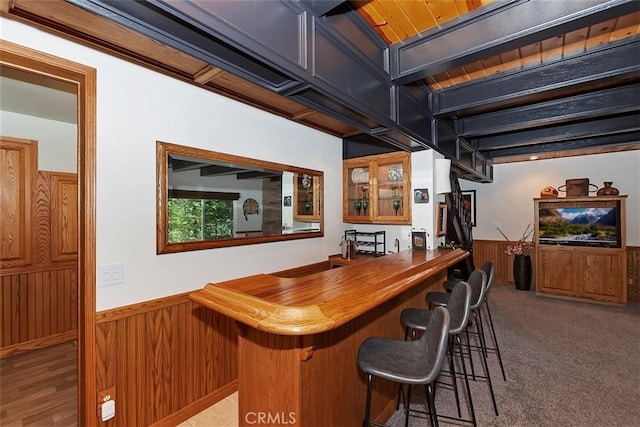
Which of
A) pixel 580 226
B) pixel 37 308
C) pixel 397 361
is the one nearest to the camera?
pixel 397 361

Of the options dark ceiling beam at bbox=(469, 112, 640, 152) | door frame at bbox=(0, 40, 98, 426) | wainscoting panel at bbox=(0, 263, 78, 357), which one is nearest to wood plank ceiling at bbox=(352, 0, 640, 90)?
door frame at bbox=(0, 40, 98, 426)

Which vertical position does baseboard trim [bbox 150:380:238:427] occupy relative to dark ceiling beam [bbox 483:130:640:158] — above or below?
below

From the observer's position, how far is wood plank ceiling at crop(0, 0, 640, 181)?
55.5 inches

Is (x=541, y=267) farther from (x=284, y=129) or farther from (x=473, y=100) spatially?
→ (x=284, y=129)

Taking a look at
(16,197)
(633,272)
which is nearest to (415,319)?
(16,197)

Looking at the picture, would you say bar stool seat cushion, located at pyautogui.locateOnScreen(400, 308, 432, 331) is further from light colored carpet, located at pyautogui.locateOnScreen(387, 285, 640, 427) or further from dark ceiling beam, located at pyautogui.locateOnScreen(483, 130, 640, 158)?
dark ceiling beam, located at pyautogui.locateOnScreen(483, 130, 640, 158)

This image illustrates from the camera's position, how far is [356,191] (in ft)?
12.4

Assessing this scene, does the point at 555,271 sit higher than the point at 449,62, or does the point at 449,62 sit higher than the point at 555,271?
the point at 449,62

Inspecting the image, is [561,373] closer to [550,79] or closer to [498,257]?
[550,79]

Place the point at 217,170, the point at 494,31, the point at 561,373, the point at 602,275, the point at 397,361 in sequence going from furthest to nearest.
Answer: the point at 602,275
the point at 561,373
the point at 217,170
the point at 494,31
the point at 397,361

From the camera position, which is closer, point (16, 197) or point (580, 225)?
point (16, 197)

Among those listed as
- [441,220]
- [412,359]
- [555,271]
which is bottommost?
[555,271]

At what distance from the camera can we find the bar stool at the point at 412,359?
1.31 metres

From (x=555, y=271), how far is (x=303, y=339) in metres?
5.62
